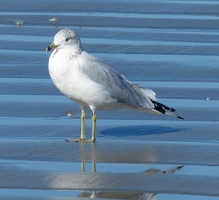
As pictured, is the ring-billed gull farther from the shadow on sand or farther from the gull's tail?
the shadow on sand

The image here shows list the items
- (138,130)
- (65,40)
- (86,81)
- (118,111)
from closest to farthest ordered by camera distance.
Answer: (86,81)
(65,40)
(138,130)
(118,111)

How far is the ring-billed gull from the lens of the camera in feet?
27.5

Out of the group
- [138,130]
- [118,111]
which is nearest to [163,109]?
[138,130]

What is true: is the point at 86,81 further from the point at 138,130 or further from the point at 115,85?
the point at 138,130

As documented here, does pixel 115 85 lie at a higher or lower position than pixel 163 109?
higher

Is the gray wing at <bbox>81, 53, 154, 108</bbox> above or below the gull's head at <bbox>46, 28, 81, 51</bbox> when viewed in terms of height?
below

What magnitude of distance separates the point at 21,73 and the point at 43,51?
122 centimetres

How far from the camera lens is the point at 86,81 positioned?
27.7 feet

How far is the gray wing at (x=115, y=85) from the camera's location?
8.52 m

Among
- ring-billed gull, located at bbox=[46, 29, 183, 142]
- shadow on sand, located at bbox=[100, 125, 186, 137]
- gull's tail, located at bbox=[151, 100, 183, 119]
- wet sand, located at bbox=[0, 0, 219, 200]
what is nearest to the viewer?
wet sand, located at bbox=[0, 0, 219, 200]

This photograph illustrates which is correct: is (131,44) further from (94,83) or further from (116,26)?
(94,83)

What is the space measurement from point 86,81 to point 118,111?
1.21m

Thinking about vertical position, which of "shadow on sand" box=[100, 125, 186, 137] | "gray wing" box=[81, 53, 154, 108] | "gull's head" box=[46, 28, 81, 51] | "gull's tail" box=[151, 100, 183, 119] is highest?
"gull's head" box=[46, 28, 81, 51]

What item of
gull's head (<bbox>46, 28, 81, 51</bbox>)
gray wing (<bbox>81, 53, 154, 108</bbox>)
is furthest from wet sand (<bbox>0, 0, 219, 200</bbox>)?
gull's head (<bbox>46, 28, 81, 51</bbox>)
